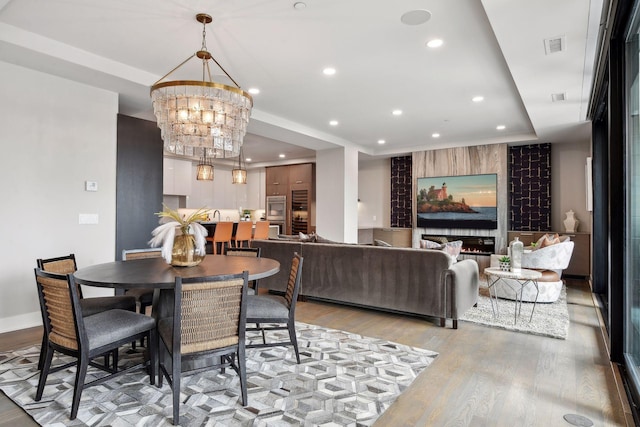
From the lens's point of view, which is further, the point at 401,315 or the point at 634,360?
the point at 401,315

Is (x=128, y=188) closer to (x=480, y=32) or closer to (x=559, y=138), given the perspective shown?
(x=480, y=32)

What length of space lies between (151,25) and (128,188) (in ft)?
7.26

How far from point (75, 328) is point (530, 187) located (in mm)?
7996

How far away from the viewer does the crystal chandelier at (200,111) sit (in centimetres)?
290

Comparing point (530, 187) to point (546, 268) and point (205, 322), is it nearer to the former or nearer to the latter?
point (546, 268)

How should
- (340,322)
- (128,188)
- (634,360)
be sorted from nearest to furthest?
(634,360) → (340,322) → (128,188)

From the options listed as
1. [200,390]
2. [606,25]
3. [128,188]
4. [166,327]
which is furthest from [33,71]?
[606,25]

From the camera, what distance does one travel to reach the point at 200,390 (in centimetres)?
245

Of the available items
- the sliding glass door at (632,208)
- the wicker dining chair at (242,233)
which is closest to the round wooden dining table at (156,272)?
the sliding glass door at (632,208)

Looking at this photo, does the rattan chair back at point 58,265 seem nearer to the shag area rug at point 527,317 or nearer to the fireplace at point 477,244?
the shag area rug at point 527,317

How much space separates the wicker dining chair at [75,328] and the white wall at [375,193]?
7834 millimetres

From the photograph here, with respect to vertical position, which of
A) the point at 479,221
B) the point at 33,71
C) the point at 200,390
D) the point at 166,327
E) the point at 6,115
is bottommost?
the point at 200,390

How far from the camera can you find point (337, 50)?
12.1ft

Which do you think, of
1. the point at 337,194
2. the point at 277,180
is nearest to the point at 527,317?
the point at 337,194
